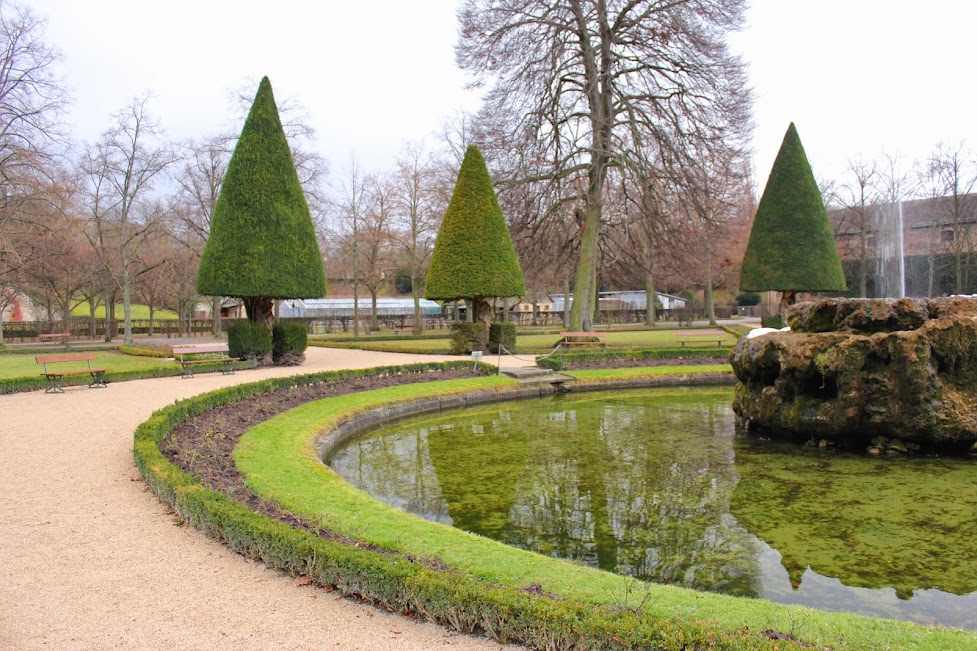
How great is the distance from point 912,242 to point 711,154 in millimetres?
28193

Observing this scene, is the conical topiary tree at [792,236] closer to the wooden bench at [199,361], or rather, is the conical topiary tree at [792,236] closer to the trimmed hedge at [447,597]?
the wooden bench at [199,361]

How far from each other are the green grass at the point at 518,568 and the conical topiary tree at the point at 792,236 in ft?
68.2

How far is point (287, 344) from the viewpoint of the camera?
20297mm

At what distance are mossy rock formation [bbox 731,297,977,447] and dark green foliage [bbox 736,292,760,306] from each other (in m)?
53.5

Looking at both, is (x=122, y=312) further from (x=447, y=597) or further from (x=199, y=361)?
(x=447, y=597)

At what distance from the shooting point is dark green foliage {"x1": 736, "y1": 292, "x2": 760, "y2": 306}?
62219 mm

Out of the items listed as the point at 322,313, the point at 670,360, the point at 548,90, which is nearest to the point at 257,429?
the point at 670,360

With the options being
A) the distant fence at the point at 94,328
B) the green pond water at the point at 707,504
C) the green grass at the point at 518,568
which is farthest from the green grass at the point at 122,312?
the green grass at the point at 518,568

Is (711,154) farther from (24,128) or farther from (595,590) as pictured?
(24,128)

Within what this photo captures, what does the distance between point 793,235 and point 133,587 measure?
82.3ft

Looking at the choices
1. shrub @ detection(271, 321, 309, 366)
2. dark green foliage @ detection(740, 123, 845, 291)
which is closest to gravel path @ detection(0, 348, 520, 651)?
shrub @ detection(271, 321, 309, 366)

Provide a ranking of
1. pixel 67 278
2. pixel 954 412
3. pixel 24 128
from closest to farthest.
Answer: pixel 954 412, pixel 24 128, pixel 67 278

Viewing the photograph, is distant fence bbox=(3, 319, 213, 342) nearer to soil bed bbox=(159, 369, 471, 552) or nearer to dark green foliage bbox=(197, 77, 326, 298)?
dark green foliage bbox=(197, 77, 326, 298)

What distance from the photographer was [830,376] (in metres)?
10.4
